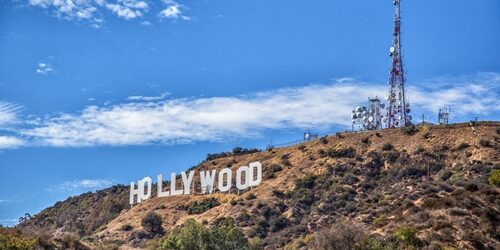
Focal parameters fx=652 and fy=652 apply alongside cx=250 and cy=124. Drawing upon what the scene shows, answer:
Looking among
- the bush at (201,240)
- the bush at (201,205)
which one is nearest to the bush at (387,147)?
the bush at (201,205)

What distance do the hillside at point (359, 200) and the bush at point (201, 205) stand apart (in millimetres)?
192

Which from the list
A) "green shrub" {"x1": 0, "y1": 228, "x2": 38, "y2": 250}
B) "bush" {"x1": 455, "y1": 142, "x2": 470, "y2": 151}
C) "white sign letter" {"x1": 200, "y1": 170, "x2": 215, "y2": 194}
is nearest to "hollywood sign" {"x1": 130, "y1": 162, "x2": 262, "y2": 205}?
"white sign letter" {"x1": 200, "y1": 170, "x2": 215, "y2": 194}

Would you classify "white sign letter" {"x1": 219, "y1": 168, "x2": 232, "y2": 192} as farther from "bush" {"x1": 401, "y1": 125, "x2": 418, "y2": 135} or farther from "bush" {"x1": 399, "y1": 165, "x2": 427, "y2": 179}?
"bush" {"x1": 399, "y1": 165, "x2": 427, "y2": 179}

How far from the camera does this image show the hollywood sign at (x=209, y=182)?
91625 millimetres

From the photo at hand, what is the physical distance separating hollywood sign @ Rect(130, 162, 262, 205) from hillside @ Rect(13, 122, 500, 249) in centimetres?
137

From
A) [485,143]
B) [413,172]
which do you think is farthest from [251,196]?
[485,143]

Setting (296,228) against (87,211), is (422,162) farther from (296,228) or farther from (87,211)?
(87,211)

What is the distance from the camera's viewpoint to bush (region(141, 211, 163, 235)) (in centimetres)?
8300

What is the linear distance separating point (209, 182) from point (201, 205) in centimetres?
626

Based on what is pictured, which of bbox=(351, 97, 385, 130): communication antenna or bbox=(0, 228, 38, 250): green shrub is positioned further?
bbox=(351, 97, 385, 130): communication antenna

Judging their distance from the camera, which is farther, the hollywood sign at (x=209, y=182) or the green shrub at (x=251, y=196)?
the hollywood sign at (x=209, y=182)

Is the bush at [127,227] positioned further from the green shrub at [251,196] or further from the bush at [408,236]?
the bush at [408,236]

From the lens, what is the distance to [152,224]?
3300 inches

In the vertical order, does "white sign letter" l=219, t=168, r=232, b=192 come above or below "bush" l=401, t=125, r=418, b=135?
below
